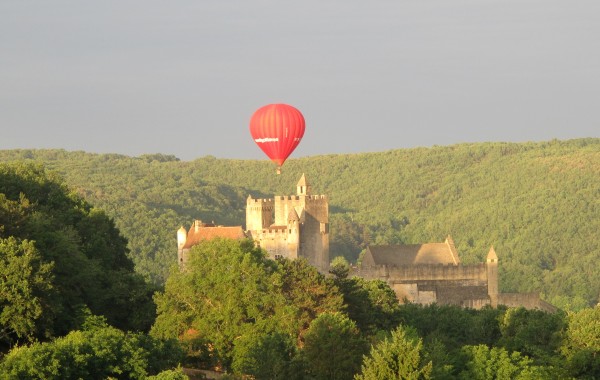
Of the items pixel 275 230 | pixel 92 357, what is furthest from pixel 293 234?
pixel 92 357

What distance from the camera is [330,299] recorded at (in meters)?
71.4

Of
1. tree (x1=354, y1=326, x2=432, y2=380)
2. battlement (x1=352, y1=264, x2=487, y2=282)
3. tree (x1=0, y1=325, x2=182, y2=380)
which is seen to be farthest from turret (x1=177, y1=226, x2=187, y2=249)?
tree (x1=354, y1=326, x2=432, y2=380)

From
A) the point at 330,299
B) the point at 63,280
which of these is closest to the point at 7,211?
the point at 63,280

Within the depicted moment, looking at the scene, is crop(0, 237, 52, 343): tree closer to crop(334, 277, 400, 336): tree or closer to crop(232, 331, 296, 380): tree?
crop(232, 331, 296, 380): tree

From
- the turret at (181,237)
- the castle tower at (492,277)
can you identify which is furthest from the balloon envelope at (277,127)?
the castle tower at (492,277)

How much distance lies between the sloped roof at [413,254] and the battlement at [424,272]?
1657mm

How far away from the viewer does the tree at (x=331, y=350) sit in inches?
2404

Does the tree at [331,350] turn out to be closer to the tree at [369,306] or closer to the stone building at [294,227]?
the tree at [369,306]

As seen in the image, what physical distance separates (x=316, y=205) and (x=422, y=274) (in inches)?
319

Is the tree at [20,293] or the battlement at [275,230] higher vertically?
the battlement at [275,230]

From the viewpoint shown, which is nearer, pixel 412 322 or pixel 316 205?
pixel 412 322

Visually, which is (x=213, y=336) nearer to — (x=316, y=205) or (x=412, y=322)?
(x=412, y=322)

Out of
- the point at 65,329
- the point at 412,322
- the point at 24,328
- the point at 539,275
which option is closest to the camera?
the point at 24,328

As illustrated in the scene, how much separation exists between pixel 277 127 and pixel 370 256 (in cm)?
1102
